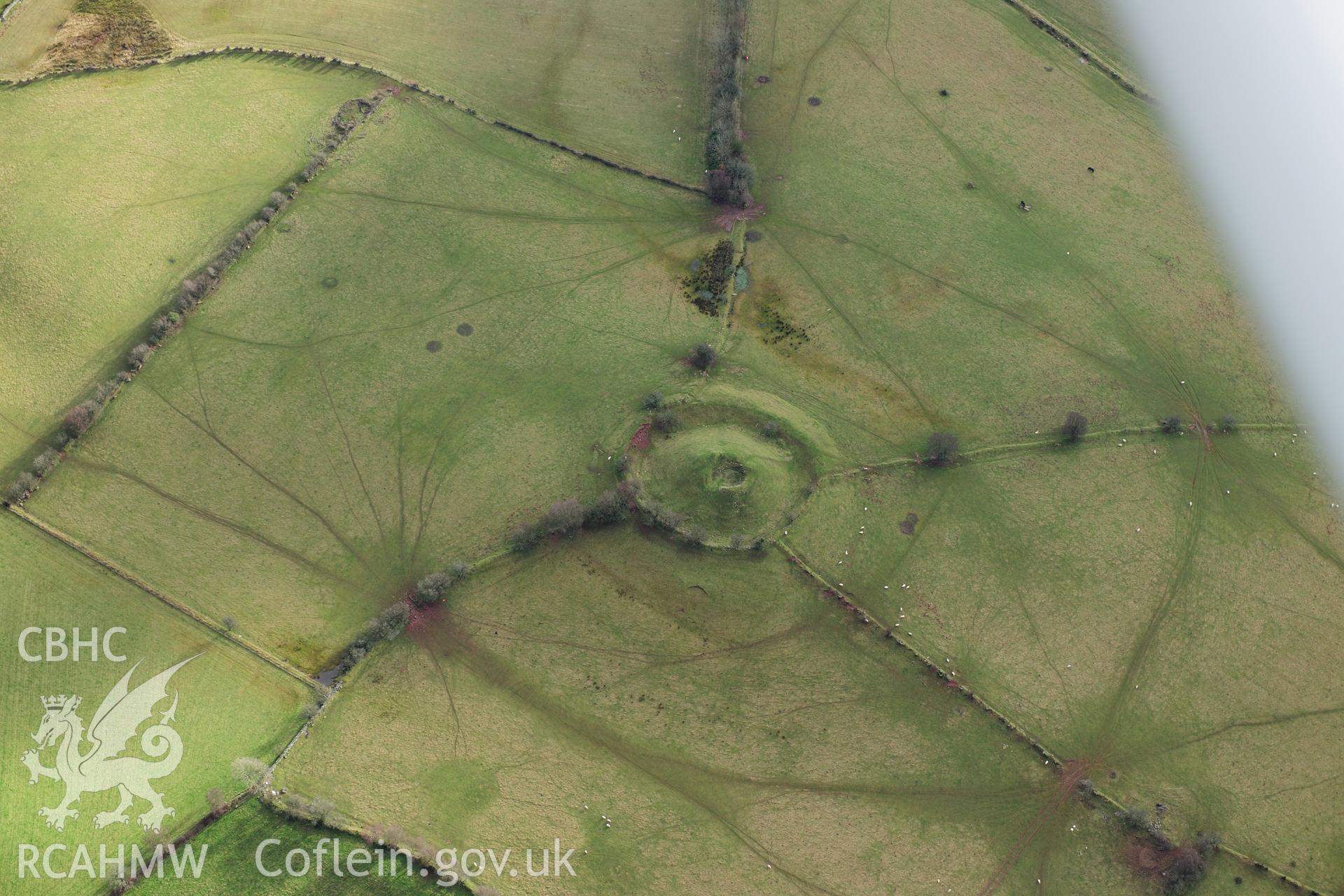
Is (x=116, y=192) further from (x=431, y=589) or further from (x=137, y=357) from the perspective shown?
(x=431, y=589)

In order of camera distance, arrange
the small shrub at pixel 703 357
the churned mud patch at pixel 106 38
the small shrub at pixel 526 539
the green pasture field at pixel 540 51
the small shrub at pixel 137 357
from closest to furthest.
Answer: the small shrub at pixel 526 539 → the small shrub at pixel 137 357 → the small shrub at pixel 703 357 → the green pasture field at pixel 540 51 → the churned mud patch at pixel 106 38

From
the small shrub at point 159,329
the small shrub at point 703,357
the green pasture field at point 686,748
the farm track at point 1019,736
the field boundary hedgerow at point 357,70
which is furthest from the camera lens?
the field boundary hedgerow at point 357,70

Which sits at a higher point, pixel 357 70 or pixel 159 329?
pixel 357 70

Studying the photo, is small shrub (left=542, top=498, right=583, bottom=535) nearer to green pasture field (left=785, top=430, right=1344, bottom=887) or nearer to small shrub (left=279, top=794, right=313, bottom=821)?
green pasture field (left=785, top=430, right=1344, bottom=887)

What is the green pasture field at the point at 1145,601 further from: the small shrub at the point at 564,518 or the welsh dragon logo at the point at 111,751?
the welsh dragon logo at the point at 111,751

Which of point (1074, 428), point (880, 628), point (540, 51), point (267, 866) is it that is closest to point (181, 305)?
point (540, 51)

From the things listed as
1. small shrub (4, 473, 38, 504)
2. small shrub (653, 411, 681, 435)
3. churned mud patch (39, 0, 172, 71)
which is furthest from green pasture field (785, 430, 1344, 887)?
churned mud patch (39, 0, 172, 71)

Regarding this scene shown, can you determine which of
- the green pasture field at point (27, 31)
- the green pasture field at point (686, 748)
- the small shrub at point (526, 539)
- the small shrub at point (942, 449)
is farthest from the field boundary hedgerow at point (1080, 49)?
the green pasture field at point (27, 31)
